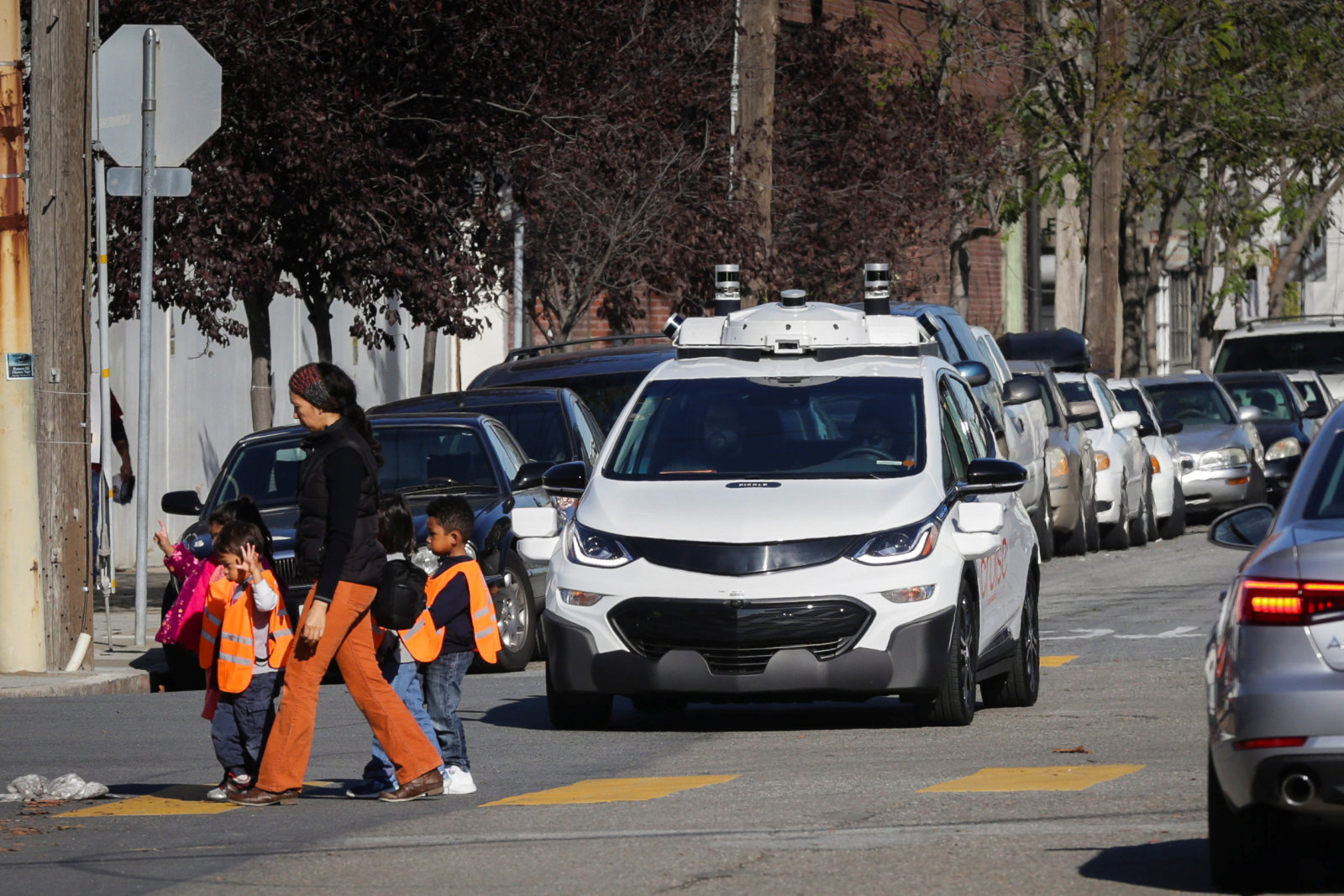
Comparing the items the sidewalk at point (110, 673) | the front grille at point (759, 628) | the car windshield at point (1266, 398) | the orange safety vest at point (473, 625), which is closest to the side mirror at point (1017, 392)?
the sidewalk at point (110, 673)

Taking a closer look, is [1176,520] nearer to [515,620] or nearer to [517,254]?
[517,254]

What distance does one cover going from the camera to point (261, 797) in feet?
30.0

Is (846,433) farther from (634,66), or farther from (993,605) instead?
(634,66)

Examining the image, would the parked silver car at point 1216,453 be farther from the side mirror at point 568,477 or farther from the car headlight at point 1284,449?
the side mirror at point 568,477

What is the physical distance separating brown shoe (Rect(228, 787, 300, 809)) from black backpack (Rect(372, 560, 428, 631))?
757 mm

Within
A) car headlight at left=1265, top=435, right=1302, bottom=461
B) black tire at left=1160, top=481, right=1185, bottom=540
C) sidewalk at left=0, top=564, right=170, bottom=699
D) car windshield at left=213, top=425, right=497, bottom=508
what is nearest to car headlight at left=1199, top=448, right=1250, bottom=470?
black tire at left=1160, top=481, right=1185, bottom=540

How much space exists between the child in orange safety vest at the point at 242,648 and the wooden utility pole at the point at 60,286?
5443mm

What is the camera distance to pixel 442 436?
15305 millimetres

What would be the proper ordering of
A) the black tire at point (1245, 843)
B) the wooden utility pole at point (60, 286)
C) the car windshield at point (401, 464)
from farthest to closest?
1. the car windshield at point (401, 464)
2. the wooden utility pole at point (60, 286)
3. the black tire at point (1245, 843)

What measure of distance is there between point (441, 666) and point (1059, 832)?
2602mm

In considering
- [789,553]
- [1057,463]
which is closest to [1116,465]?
[1057,463]

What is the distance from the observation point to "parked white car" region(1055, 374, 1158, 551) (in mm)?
24531

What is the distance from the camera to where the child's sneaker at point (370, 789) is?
9.33 metres

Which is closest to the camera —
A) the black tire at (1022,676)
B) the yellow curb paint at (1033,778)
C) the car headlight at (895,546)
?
the yellow curb paint at (1033,778)
